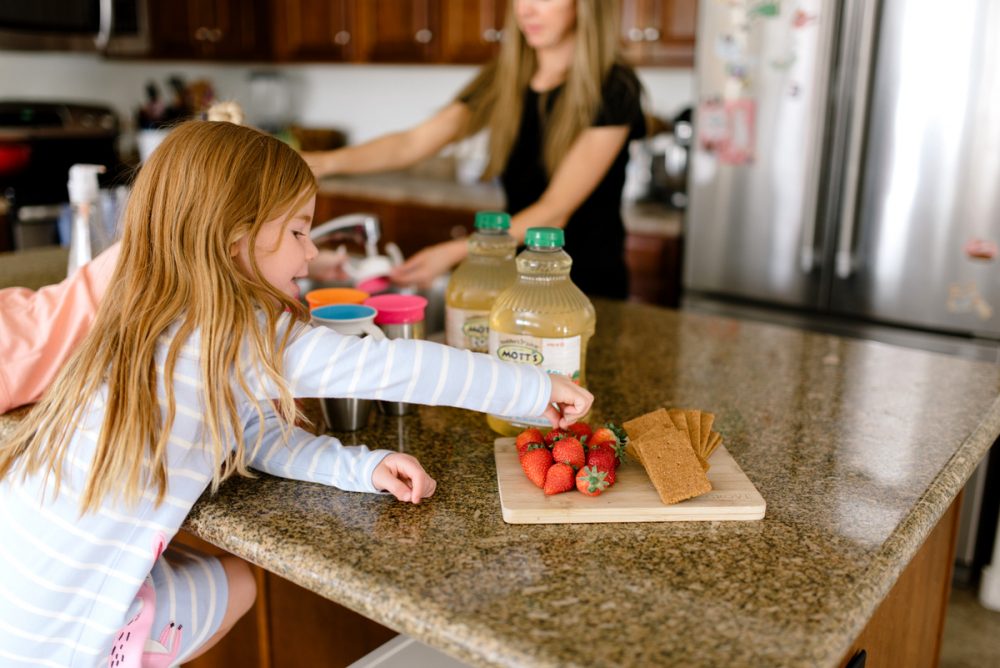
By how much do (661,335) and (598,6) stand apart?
73 cm

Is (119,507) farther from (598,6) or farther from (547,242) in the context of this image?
(598,6)

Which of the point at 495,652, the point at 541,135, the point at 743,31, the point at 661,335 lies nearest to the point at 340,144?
the point at 743,31

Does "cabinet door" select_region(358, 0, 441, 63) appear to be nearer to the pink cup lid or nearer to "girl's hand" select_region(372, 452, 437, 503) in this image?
the pink cup lid

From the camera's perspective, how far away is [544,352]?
3.62 ft

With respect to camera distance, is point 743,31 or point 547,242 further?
point 743,31

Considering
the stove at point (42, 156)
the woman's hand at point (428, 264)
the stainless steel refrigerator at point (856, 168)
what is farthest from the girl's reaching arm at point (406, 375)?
the stove at point (42, 156)

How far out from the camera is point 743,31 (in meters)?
2.71

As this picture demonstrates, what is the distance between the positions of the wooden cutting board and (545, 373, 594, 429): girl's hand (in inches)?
3.9

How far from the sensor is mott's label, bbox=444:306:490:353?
1.28 m

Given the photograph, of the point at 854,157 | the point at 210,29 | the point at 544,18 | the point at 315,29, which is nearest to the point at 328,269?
the point at 544,18

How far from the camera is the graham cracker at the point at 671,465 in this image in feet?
3.11

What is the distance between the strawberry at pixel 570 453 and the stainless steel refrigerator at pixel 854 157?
1.97 m

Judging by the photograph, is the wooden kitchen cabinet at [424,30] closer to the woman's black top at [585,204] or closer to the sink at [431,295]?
the woman's black top at [585,204]

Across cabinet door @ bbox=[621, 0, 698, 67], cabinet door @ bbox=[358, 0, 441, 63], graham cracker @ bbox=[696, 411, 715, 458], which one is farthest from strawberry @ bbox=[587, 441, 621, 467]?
cabinet door @ bbox=[358, 0, 441, 63]
